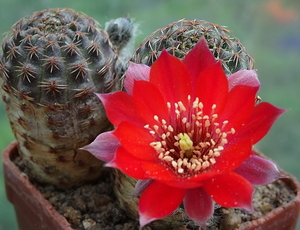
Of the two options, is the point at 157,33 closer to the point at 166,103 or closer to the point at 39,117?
the point at 166,103

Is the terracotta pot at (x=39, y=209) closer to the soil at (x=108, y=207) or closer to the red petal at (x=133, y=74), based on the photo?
the soil at (x=108, y=207)

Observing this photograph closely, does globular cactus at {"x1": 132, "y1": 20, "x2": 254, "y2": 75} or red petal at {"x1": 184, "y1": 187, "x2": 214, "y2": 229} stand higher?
globular cactus at {"x1": 132, "y1": 20, "x2": 254, "y2": 75}

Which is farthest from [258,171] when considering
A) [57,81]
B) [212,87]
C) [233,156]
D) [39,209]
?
[39,209]

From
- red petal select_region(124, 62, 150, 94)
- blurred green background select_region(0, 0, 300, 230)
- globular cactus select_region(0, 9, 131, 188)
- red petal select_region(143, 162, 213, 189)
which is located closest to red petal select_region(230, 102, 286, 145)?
red petal select_region(143, 162, 213, 189)

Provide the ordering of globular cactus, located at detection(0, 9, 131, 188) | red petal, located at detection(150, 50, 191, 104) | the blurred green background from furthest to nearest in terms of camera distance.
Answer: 1. the blurred green background
2. globular cactus, located at detection(0, 9, 131, 188)
3. red petal, located at detection(150, 50, 191, 104)

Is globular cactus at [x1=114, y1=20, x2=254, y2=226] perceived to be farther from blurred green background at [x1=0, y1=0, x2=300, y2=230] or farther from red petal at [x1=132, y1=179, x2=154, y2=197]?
blurred green background at [x1=0, y1=0, x2=300, y2=230]

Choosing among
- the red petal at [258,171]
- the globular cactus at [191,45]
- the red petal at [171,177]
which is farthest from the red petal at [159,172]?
the globular cactus at [191,45]
